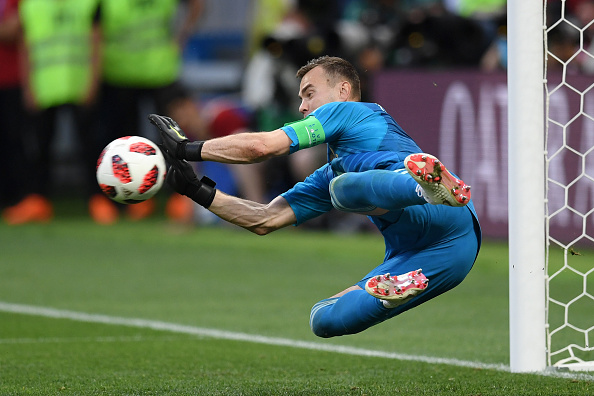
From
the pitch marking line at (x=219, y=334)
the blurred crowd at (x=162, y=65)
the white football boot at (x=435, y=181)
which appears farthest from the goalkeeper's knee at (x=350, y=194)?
the blurred crowd at (x=162, y=65)

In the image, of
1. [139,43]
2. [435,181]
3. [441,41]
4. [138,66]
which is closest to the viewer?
[435,181]

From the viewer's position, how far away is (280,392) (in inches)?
227

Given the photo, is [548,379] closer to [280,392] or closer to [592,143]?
[280,392]

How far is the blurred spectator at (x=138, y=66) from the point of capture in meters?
13.9

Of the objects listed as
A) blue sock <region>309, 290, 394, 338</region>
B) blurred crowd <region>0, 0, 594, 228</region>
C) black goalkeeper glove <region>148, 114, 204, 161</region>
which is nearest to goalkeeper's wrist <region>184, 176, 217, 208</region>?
black goalkeeper glove <region>148, 114, 204, 161</region>

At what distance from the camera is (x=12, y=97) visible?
14680 mm

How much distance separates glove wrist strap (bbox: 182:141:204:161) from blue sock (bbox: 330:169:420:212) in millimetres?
634

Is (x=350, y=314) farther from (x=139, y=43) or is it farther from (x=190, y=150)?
(x=139, y=43)

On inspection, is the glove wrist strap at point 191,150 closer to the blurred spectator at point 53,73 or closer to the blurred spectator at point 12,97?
the blurred spectator at point 53,73

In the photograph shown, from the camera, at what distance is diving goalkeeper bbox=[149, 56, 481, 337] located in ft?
17.3

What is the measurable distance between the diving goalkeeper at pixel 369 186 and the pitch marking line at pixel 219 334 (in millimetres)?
1030

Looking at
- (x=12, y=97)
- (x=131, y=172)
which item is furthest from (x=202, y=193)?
(x=12, y=97)

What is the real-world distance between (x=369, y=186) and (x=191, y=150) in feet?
2.68

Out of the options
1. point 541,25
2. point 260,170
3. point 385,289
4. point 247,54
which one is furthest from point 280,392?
point 247,54
